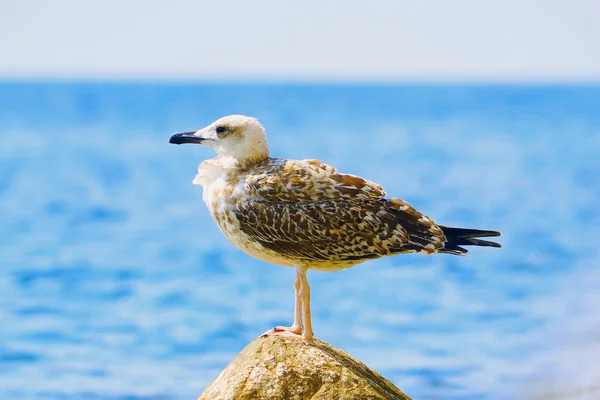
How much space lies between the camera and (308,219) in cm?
904

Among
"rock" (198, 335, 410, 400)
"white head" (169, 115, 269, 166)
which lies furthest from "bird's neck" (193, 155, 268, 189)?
"rock" (198, 335, 410, 400)

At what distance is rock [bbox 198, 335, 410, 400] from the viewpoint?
8797 millimetres

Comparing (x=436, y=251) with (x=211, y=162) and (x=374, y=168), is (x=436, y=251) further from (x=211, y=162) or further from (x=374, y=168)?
(x=374, y=168)

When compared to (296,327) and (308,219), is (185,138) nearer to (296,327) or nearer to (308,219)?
(308,219)

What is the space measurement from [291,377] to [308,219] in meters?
1.34

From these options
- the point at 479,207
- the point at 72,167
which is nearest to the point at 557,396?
the point at 479,207

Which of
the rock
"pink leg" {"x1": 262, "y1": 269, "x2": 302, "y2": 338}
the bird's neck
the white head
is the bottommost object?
the rock

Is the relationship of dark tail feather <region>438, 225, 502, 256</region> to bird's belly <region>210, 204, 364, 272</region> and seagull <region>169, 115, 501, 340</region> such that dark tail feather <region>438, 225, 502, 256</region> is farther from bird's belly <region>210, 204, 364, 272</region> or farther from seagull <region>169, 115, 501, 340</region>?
bird's belly <region>210, 204, 364, 272</region>

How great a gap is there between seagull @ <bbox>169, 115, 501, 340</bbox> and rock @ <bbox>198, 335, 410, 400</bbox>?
224mm

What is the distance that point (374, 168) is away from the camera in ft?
163

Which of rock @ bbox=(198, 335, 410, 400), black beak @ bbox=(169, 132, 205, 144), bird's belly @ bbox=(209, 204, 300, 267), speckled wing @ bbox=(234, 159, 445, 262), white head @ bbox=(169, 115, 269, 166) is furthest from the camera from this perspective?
black beak @ bbox=(169, 132, 205, 144)

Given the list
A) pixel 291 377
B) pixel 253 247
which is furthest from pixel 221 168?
pixel 291 377

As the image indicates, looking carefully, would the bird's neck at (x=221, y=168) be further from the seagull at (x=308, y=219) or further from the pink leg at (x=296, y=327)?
the pink leg at (x=296, y=327)

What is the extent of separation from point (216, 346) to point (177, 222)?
52.2 ft
